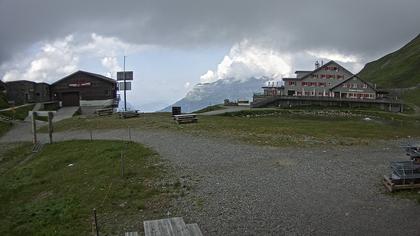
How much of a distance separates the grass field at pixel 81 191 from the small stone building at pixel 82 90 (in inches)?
1890

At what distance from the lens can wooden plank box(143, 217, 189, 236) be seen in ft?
35.5

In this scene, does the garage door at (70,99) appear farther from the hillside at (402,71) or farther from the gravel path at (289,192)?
the hillside at (402,71)

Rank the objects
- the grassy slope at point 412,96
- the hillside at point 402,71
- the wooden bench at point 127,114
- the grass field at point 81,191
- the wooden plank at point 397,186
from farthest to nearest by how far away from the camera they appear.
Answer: the hillside at point 402,71 < the grassy slope at point 412,96 < the wooden bench at point 127,114 < the wooden plank at point 397,186 < the grass field at point 81,191

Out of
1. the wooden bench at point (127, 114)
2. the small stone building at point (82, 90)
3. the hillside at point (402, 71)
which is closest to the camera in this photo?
the wooden bench at point (127, 114)

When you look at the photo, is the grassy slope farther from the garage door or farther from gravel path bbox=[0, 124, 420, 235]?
gravel path bbox=[0, 124, 420, 235]

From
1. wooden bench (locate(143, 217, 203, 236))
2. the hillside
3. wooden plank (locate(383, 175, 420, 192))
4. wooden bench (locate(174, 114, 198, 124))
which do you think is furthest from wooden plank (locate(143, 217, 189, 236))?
the hillside

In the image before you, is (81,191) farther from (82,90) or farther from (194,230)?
(82,90)

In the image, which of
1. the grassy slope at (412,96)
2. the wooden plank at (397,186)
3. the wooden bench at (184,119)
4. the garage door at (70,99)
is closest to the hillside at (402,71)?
the grassy slope at (412,96)

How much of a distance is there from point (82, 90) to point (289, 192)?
66.7 metres

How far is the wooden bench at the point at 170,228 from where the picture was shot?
10.8 meters

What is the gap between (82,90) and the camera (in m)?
74.8

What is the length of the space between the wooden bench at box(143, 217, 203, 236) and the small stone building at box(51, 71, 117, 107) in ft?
216

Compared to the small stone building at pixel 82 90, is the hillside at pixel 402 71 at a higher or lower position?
higher

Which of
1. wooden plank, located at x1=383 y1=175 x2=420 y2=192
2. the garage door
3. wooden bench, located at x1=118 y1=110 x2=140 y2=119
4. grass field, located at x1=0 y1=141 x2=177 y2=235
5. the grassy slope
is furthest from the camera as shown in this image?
the grassy slope
